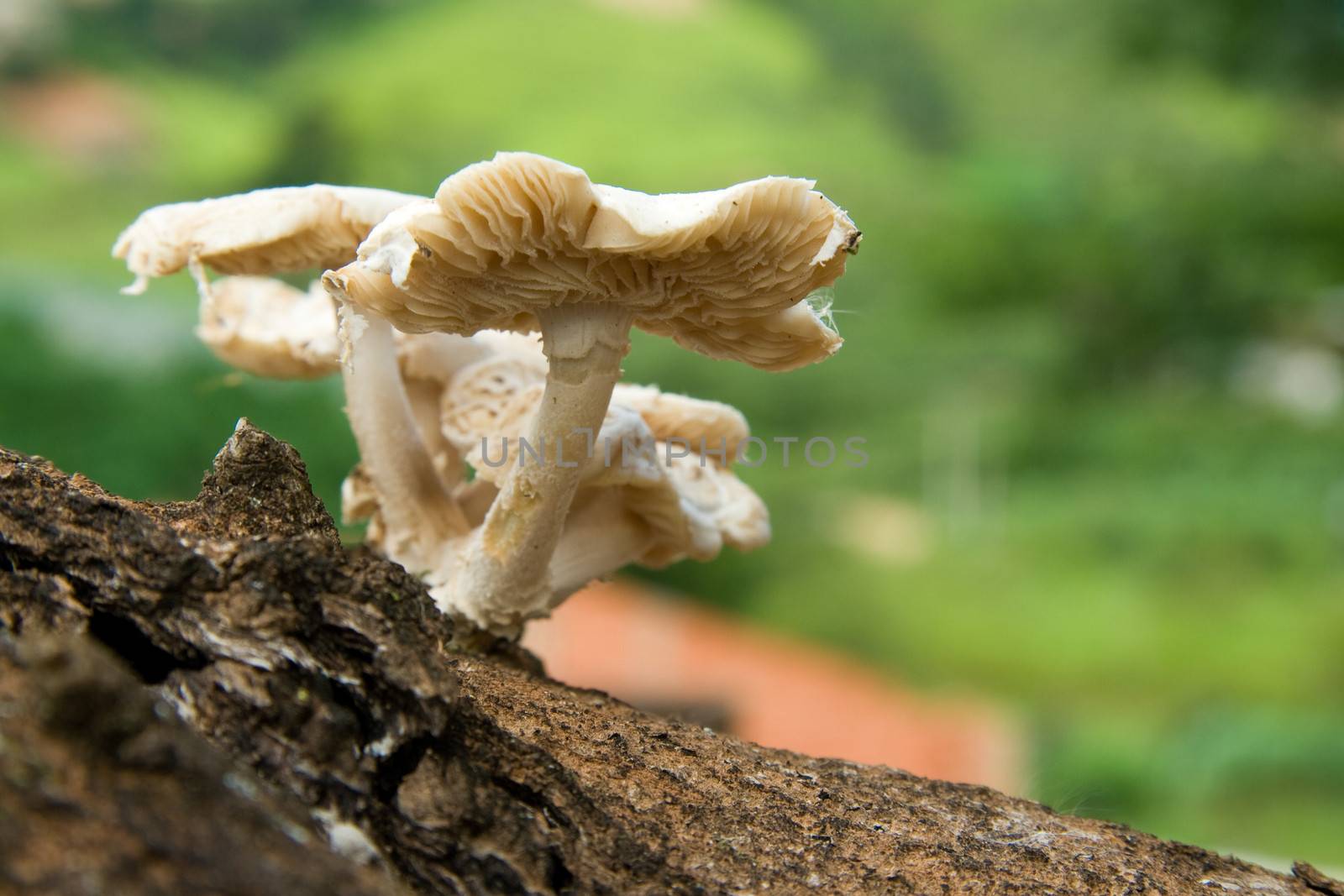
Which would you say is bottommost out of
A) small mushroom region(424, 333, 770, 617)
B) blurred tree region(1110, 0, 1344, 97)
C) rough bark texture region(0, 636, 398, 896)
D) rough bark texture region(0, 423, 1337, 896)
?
rough bark texture region(0, 636, 398, 896)

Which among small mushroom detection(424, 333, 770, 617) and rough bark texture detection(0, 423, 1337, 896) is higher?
small mushroom detection(424, 333, 770, 617)

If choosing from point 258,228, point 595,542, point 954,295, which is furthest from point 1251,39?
point 258,228

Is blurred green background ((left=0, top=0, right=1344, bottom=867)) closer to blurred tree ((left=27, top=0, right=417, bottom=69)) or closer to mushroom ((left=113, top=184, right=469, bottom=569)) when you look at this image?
blurred tree ((left=27, top=0, right=417, bottom=69))

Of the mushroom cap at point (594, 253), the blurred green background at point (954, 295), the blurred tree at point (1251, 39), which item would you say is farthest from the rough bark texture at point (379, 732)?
the blurred tree at point (1251, 39)

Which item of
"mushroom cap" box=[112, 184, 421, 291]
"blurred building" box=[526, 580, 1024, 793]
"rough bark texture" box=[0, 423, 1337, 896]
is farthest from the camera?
"blurred building" box=[526, 580, 1024, 793]

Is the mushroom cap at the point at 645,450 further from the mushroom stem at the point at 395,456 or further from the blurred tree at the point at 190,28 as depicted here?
the blurred tree at the point at 190,28

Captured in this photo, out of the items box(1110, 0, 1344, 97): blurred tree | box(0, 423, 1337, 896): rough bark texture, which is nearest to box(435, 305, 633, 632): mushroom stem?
box(0, 423, 1337, 896): rough bark texture

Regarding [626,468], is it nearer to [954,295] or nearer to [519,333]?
[519,333]
